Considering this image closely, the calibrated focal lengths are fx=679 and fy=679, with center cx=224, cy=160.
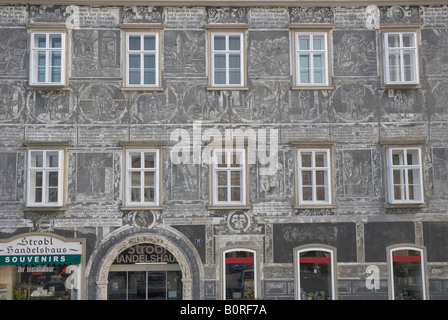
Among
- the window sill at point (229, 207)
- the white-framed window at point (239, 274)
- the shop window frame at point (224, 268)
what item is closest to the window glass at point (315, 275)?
the shop window frame at point (224, 268)

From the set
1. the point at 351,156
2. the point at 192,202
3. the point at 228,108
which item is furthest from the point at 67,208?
the point at 351,156

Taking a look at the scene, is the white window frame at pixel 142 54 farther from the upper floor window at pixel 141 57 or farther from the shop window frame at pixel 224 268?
the shop window frame at pixel 224 268

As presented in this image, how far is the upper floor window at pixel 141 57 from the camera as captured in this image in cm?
1952

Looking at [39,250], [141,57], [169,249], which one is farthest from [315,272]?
[141,57]

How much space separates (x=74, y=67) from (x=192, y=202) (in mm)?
5157

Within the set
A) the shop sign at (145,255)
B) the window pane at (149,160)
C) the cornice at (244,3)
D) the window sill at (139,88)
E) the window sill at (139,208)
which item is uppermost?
the cornice at (244,3)

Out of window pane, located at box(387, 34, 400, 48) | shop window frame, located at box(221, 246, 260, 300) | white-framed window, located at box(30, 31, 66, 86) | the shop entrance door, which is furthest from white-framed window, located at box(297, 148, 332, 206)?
white-framed window, located at box(30, 31, 66, 86)

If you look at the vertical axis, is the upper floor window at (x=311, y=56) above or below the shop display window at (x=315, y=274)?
above

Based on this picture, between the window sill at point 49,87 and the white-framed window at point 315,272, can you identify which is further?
the window sill at point 49,87

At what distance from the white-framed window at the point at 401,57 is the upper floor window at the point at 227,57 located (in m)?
4.18

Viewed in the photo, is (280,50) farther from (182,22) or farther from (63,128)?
(63,128)

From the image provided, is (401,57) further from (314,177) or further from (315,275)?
(315,275)

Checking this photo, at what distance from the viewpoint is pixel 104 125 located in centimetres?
1930

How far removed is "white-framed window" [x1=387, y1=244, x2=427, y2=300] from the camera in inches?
747
